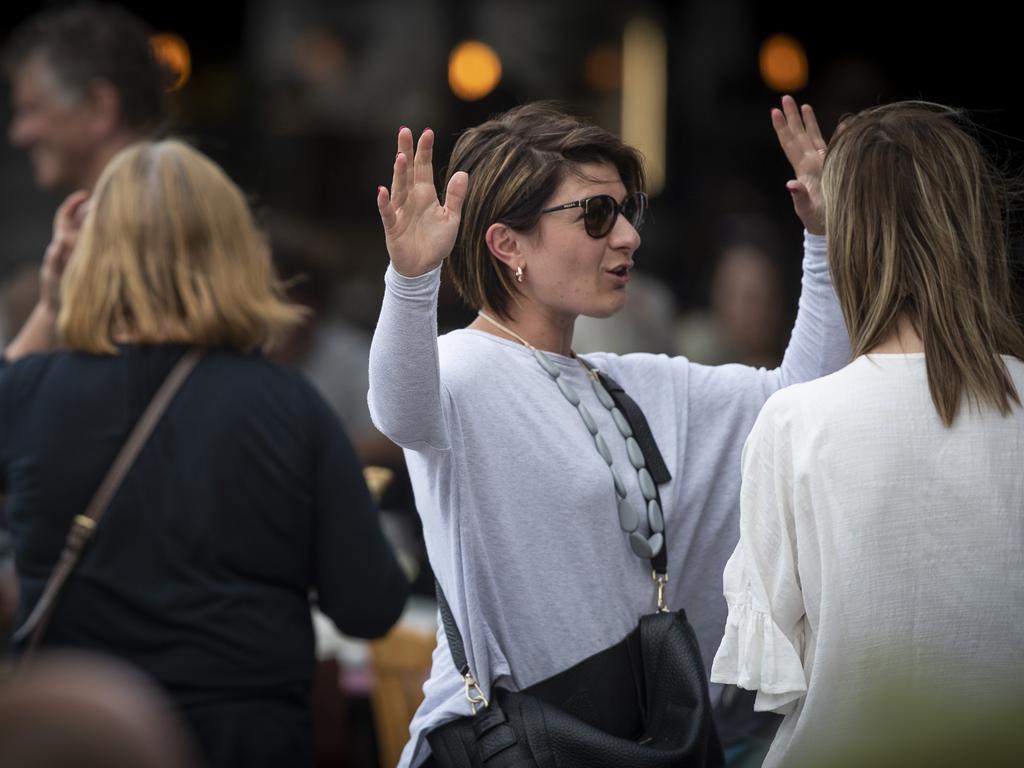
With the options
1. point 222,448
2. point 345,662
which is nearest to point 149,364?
point 222,448

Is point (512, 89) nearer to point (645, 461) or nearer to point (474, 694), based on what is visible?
point (645, 461)

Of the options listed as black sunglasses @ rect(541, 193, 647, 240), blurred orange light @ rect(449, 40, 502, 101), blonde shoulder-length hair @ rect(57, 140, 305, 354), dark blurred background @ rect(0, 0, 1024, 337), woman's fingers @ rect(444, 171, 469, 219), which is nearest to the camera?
woman's fingers @ rect(444, 171, 469, 219)

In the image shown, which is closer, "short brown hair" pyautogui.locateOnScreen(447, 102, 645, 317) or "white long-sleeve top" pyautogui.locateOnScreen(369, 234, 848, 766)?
"white long-sleeve top" pyautogui.locateOnScreen(369, 234, 848, 766)

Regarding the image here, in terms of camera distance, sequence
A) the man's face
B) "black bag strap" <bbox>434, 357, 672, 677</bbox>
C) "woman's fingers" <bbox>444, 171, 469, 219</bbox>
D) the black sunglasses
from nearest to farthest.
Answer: "woman's fingers" <bbox>444, 171, 469, 219</bbox>
"black bag strap" <bbox>434, 357, 672, 677</bbox>
the black sunglasses
the man's face

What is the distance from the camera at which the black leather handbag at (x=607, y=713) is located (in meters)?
2.39

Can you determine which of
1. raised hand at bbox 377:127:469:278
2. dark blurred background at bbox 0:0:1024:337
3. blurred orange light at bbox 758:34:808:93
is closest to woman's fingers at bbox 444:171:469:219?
raised hand at bbox 377:127:469:278

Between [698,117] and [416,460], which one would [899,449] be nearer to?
[416,460]

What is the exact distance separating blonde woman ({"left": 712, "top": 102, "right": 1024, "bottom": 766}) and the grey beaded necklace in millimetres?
303

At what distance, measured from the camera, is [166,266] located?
2.94 metres

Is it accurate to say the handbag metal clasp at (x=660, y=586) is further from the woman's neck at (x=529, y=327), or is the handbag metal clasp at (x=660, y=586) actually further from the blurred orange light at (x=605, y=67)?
the blurred orange light at (x=605, y=67)

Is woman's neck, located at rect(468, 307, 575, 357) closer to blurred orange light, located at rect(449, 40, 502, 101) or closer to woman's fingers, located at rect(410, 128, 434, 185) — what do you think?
woman's fingers, located at rect(410, 128, 434, 185)

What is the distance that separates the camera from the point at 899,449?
7.17 feet

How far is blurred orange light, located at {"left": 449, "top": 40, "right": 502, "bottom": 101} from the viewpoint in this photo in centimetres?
765

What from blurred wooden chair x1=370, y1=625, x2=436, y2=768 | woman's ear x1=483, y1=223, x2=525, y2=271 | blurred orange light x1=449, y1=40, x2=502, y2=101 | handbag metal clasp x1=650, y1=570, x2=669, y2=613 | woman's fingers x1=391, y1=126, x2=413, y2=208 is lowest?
blurred wooden chair x1=370, y1=625, x2=436, y2=768
